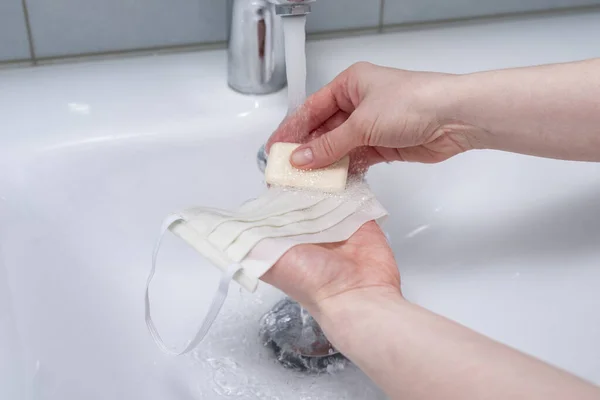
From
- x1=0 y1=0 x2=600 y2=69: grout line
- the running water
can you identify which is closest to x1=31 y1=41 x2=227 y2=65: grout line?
x1=0 y1=0 x2=600 y2=69: grout line

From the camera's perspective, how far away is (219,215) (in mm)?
431

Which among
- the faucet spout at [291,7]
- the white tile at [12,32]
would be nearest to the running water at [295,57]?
the faucet spout at [291,7]

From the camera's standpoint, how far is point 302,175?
1.59ft

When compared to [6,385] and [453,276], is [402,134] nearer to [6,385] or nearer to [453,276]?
[453,276]

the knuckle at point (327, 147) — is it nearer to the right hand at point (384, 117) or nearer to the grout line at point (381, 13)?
the right hand at point (384, 117)

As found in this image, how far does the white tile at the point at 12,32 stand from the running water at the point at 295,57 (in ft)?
0.80

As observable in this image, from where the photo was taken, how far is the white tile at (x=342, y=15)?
651 millimetres

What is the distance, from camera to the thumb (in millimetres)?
474

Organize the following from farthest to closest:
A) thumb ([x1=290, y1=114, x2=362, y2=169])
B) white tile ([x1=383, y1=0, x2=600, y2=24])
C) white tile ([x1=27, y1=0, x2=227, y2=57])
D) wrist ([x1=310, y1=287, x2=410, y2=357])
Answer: white tile ([x1=383, y1=0, x2=600, y2=24]) → white tile ([x1=27, y1=0, x2=227, y2=57]) → thumb ([x1=290, y1=114, x2=362, y2=169]) → wrist ([x1=310, y1=287, x2=410, y2=357])

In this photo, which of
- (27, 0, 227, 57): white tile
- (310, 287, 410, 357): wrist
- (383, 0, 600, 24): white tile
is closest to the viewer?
(310, 287, 410, 357): wrist

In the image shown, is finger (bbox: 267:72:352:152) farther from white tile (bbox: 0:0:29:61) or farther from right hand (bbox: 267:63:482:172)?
white tile (bbox: 0:0:29:61)

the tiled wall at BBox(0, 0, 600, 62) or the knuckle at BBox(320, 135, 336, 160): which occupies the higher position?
the tiled wall at BBox(0, 0, 600, 62)

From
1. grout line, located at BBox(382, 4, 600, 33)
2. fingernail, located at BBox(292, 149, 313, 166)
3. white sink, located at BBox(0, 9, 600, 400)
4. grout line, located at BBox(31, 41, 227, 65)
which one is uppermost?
grout line, located at BBox(382, 4, 600, 33)

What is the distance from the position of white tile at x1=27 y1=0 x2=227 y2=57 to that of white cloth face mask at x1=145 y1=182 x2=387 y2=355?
227 millimetres
